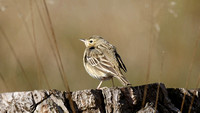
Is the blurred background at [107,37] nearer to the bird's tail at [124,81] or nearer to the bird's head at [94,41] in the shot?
the bird's head at [94,41]

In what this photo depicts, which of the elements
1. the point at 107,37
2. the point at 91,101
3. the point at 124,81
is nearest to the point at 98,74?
the point at 124,81

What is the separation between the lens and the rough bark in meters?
4.68

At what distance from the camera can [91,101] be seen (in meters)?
4.89

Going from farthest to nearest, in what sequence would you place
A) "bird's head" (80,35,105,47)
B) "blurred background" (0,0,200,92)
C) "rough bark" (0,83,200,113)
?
1. "blurred background" (0,0,200,92)
2. "bird's head" (80,35,105,47)
3. "rough bark" (0,83,200,113)

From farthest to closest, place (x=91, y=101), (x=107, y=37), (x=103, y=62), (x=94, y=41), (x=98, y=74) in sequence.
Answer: (x=107, y=37) → (x=94, y=41) → (x=98, y=74) → (x=103, y=62) → (x=91, y=101)

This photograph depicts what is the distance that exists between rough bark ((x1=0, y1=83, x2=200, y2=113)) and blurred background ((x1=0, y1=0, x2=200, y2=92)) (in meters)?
3.63

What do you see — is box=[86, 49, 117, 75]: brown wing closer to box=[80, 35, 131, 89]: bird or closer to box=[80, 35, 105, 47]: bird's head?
box=[80, 35, 131, 89]: bird

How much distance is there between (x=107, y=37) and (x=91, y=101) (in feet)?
20.8

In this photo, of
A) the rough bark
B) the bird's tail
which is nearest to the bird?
the bird's tail

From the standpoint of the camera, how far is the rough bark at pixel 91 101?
15.4ft

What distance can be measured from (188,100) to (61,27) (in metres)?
5.92

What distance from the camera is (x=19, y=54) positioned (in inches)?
417

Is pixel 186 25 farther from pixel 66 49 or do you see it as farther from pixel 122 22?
pixel 66 49

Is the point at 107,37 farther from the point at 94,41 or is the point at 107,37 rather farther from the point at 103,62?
the point at 103,62
